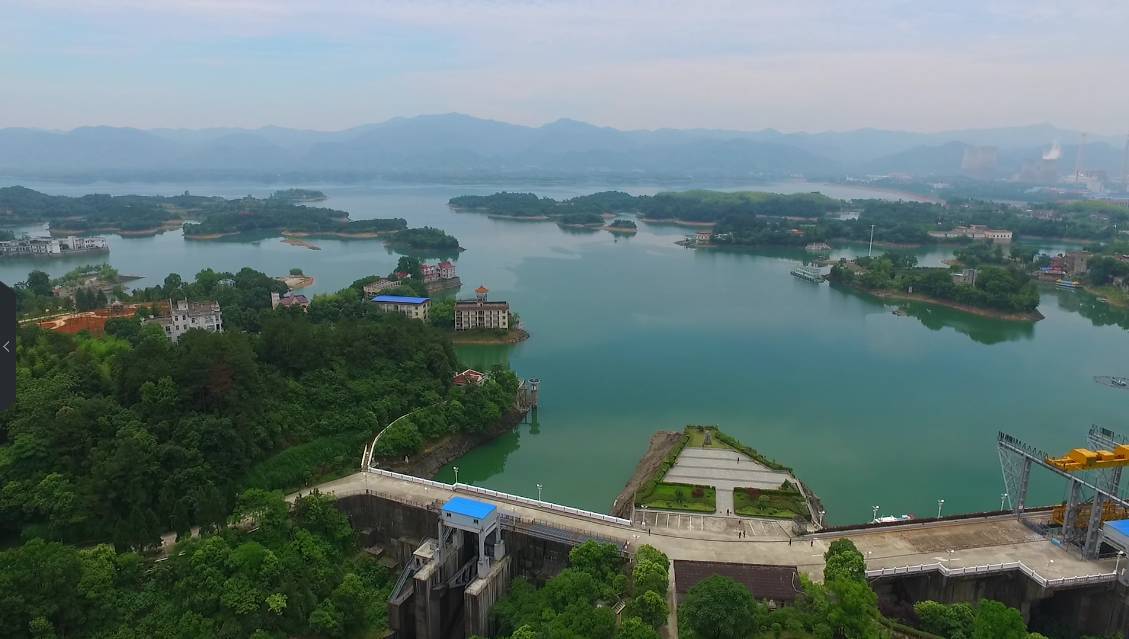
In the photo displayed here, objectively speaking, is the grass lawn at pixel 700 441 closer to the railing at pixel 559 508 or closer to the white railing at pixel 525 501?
the white railing at pixel 525 501

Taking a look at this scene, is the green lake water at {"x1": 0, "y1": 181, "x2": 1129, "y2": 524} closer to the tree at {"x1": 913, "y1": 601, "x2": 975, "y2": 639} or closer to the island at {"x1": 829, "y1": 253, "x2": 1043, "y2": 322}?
the island at {"x1": 829, "y1": 253, "x2": 1043, "y2": 322}

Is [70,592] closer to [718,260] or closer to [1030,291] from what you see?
[1030,291]

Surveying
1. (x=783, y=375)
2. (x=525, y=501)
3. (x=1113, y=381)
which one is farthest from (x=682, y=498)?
(x=1113, y=381)

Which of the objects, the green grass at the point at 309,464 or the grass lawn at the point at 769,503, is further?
the green grass at the point at 309,464

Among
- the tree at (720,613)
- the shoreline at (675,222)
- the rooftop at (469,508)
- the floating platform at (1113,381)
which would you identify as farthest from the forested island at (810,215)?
the tree at (720,613)

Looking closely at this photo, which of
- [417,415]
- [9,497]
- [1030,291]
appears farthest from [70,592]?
[1030,291]

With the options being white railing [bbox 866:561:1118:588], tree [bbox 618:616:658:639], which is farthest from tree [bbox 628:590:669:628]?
white railing [bbox 866:561:1118:588]
